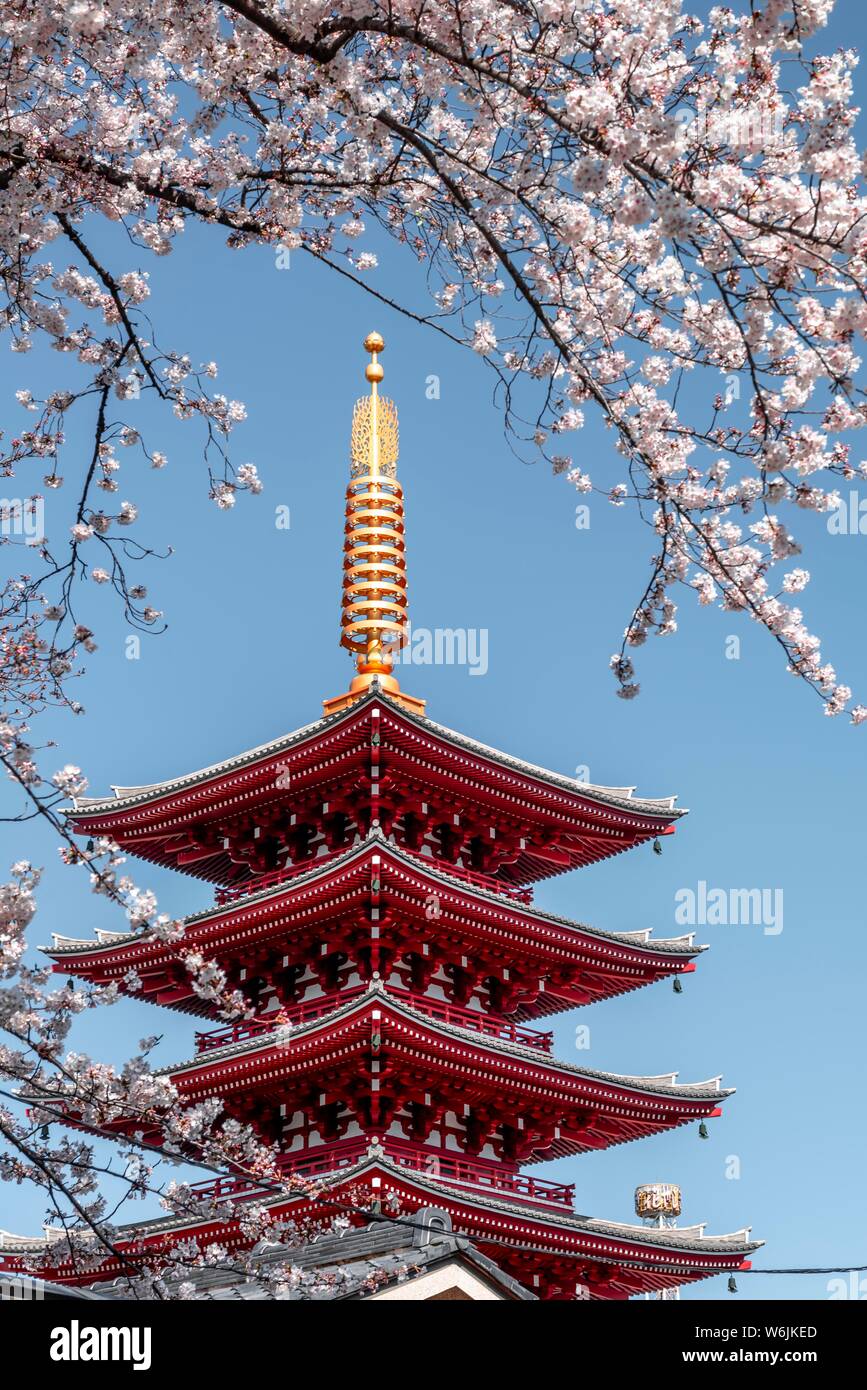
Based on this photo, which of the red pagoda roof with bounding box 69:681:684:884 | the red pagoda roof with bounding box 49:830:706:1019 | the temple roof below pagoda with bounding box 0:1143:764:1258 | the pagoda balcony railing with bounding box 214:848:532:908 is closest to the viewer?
the temple roof below pagoda with bounding box 0:1143:764:1258

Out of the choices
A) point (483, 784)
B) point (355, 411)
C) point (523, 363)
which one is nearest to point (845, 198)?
point (523, 363)

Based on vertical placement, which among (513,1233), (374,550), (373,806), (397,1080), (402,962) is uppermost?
(374,550)

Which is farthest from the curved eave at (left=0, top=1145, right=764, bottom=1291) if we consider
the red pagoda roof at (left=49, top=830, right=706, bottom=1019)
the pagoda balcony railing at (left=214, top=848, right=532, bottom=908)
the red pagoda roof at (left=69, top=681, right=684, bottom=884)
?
the red pagoda roof at (left=69, top=681, right=684, bottom=884)

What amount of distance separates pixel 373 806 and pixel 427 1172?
5600 mm

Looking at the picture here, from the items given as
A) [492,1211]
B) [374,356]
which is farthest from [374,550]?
[492,1211]

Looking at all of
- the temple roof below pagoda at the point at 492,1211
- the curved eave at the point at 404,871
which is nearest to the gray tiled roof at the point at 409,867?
the curved eave at the point at 404,871

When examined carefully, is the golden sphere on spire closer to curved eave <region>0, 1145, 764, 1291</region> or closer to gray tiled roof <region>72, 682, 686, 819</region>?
gray tiled roof <region>72, 682, 686, 819</region>

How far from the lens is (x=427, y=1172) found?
74.2 ft

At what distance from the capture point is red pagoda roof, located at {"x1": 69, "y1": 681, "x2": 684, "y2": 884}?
80.1ft

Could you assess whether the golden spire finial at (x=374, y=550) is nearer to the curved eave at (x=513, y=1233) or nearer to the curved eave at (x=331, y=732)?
the curved eave at (x=331, y=732)

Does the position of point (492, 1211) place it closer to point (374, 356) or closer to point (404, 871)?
point (404, 871)

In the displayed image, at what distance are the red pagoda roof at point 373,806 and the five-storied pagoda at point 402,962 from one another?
0.05 meters

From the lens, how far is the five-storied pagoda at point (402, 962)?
22.6m

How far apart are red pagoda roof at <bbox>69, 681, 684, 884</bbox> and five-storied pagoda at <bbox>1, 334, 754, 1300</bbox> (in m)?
0.05
